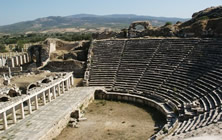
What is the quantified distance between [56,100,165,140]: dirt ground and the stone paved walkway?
131 centimetres

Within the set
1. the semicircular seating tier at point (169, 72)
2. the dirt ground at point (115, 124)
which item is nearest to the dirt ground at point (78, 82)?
the semicircular seating tier at point (169, 72)

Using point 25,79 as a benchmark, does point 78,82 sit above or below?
below

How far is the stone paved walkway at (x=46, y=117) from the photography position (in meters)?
18.8

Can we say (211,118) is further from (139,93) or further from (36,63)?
(36,63)

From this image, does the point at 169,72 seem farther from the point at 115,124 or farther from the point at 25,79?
the point at 25,79

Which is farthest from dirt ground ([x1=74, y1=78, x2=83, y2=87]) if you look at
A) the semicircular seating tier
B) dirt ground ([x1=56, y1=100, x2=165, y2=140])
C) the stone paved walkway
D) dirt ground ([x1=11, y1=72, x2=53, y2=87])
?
dirt ground ([x1=56, y1=100, x2=165, y2=140])

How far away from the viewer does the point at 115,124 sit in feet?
72.9

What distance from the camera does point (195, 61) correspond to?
28469 mm

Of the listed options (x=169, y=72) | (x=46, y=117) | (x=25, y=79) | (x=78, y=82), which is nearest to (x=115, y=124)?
(x=46, y=117)

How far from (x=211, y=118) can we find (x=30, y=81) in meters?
17.5

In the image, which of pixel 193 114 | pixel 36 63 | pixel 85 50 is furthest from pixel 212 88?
pixel 36 63

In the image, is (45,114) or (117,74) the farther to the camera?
(117,74)

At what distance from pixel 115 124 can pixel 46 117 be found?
581 cm

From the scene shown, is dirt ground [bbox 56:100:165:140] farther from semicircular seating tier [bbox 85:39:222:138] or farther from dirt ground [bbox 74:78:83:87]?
dirt ground [bbox 74:78:83:87]
